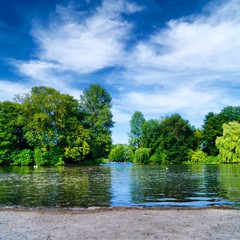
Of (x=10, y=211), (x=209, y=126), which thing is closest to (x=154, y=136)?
(x=209, y=126)

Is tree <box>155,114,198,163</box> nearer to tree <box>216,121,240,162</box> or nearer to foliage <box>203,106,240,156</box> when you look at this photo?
foliage <box>203,106,240,156</box>

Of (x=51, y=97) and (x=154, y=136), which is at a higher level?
(x=51, y=97)

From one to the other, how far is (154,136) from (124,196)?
77.8 metres

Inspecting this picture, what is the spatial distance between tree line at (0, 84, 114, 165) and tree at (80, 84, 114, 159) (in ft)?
8.71

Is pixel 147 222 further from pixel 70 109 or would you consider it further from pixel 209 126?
pixel 209 126

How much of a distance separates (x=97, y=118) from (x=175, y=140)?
2696cm

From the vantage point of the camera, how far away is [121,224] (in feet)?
35.9

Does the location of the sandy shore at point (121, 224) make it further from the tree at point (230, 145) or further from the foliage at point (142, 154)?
the foliage at point (142, 154)

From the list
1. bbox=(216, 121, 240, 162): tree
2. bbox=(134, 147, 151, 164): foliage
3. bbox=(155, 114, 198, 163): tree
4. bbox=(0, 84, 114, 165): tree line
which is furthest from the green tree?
bbox=(216, 121, 240, 162): tree

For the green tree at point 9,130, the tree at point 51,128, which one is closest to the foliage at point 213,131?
the tree at point 51,128

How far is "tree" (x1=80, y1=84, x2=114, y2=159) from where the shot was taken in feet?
268

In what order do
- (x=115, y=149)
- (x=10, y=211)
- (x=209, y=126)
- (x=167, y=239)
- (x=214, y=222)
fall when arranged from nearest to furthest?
(x=167, y=239) < (x=214, y=222) < (x=10, y=211) < (x=209, y=126) < (x=115, y=149)

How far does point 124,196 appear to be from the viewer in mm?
19594

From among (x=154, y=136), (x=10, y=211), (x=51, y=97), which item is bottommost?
(x=10, y=211)
